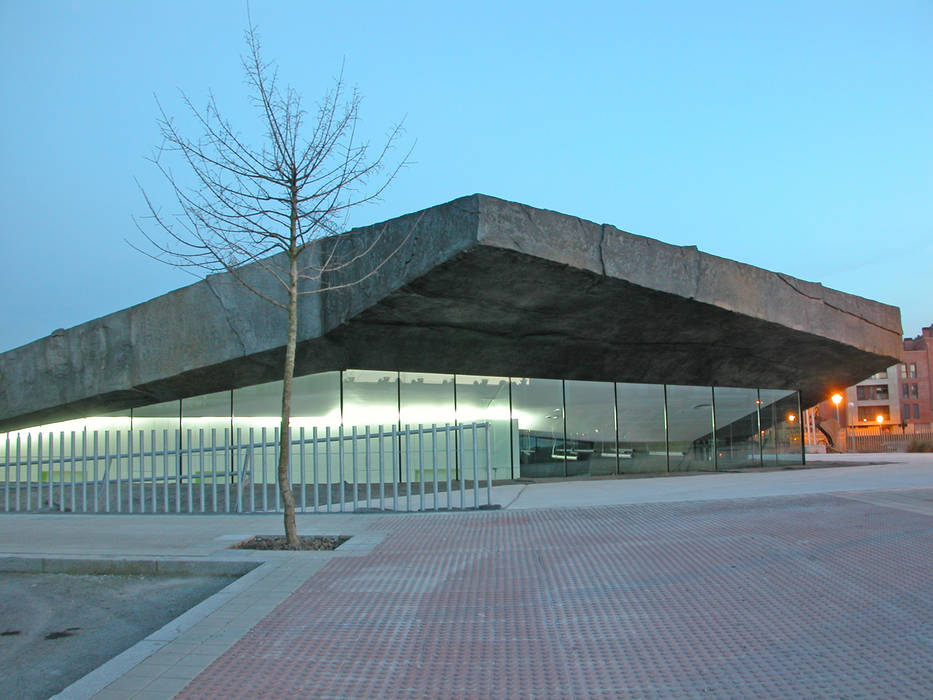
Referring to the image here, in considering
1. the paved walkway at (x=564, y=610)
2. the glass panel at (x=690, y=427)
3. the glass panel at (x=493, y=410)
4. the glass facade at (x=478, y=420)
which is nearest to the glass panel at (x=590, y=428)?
the glass facade at (x=478, y=420)

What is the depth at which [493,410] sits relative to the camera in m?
16.3

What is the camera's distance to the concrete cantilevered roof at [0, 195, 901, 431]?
1102cm

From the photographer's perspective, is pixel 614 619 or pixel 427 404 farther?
pixel 427 404

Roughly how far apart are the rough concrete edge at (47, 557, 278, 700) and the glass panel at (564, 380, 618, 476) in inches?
445

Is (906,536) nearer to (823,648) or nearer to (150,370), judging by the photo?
(823,648)

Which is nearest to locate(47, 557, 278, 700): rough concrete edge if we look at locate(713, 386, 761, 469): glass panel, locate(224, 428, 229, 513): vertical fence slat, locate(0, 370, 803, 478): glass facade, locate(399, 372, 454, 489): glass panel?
locate(224, 428, 229, 513): vertical fence slat

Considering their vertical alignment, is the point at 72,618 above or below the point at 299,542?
below

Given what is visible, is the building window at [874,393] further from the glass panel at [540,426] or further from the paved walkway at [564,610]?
the paved walkway at [564,610]

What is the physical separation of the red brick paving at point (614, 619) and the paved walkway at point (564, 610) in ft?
0.06

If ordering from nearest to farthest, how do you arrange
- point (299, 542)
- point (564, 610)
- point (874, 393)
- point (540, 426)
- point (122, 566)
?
point (564, 610) → point (122, 566) → point (299, 542) → point (540, 426) → point (874, 393)

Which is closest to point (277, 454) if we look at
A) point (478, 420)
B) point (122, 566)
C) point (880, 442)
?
point (478, 420)

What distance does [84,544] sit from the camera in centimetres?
862

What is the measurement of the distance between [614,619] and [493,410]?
1128 centimetres

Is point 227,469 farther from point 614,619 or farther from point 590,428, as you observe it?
point 590,428
